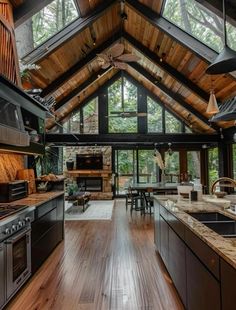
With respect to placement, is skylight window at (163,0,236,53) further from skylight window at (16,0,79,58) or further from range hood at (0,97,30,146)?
range hood at (0,97,30,146)

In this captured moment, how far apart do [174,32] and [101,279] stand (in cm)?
466

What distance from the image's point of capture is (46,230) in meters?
3.61

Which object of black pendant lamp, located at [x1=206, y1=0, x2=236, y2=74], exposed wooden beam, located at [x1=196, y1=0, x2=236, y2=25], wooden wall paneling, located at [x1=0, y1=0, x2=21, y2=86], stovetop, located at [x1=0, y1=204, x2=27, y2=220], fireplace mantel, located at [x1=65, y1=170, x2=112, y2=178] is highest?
exposed wooden beam, located at [x1=196, y1=0, x2=236, y2=25]

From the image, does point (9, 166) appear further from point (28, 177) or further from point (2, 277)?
point (2, 277)

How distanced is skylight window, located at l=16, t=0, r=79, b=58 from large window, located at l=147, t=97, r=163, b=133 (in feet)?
19.8

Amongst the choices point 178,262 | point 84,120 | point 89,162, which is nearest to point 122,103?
point 84,120

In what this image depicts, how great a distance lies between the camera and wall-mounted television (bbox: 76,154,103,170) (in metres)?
11.1

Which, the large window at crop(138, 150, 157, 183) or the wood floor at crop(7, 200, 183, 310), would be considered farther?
the large window at crop(138, 150, 157, 183)

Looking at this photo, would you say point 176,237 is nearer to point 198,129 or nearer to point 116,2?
point 116,2

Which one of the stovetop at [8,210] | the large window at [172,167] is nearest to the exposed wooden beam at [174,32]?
the stovetop at [8,210]

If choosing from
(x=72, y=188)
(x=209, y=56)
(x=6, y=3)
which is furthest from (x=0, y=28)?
(x=72, y=188)

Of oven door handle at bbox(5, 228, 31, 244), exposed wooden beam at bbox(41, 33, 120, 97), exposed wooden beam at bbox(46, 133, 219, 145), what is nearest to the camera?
oven door handle at bbox(5, 228, 31, 244)

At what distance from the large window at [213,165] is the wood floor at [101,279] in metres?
6.32

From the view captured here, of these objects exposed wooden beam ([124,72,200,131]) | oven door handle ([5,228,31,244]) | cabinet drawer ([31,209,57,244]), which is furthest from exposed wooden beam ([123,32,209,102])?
oven door handle ([5,228,31,244])
